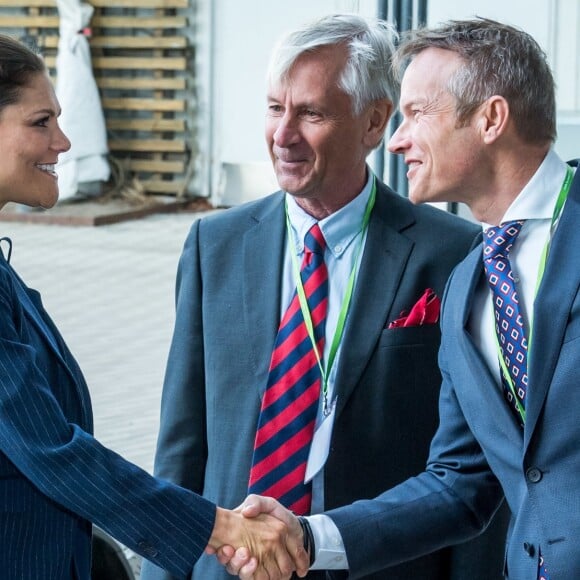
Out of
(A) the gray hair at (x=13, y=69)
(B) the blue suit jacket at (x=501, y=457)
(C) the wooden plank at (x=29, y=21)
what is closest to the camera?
(B) the blue suit jacket at (x=501, y=457)

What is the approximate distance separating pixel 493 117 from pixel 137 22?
35.8 feet

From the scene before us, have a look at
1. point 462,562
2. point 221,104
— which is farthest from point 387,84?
point 221,104

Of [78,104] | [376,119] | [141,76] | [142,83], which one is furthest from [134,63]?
[376,119]

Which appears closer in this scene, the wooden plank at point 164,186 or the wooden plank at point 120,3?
the wooden plank at point 120,3

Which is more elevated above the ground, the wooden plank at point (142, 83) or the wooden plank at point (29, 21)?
the wooden plank at point (29, 21)

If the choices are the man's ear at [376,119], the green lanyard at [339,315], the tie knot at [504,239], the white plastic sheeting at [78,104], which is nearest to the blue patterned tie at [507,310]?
the tie knot at [504,239]

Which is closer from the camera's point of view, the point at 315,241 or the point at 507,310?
the point at 507,310

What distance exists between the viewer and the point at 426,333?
2396 mm

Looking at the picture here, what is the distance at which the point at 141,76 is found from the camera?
42.8 feet

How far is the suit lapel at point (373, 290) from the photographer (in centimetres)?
237

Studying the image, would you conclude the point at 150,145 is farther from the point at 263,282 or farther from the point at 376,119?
the point at 263,282

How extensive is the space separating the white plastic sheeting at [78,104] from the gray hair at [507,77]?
10149mm

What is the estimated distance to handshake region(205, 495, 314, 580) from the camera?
2297mm

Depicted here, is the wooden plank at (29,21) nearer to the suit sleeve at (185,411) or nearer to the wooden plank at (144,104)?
the wooden plank at (144,104)
